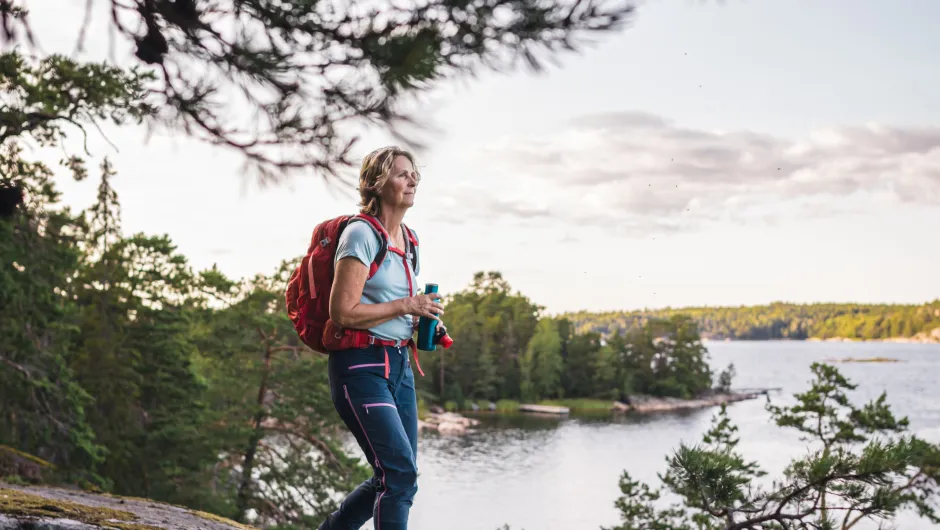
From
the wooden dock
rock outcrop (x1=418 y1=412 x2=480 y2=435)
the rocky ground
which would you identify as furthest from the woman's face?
the wooden dock

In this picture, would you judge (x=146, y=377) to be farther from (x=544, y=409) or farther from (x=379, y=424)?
(x=544, y=409)

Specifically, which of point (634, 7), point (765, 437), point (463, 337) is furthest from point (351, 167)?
point (463, 337)

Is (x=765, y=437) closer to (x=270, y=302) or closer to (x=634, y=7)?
(x=270, y=302)

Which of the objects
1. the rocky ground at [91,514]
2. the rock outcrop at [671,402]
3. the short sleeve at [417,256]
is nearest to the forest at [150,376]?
the rocky ground at [91,514]

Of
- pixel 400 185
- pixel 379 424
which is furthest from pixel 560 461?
pixel 400 185

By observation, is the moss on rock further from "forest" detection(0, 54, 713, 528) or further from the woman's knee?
"forest" detection(0, 54, 713, 528)

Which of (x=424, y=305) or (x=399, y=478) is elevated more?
(x=424, y=305)

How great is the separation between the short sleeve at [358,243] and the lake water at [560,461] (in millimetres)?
13400

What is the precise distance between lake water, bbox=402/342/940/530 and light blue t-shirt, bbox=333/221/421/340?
1317 centimetres

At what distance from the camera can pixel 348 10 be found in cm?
283

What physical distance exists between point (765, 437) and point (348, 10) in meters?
38.0

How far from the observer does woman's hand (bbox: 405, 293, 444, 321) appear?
251 centimetres

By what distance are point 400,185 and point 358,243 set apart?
0.87 ft

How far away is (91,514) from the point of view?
2.97 meters
